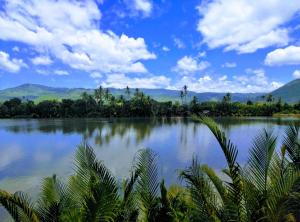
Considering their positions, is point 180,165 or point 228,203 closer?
point 228,203

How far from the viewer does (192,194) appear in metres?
5.46

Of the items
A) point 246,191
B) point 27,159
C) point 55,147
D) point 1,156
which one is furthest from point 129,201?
point 55,147

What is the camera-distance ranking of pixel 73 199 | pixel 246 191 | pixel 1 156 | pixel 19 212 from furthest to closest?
pixel 1 156 → pixel 73 199 → pixel 19 212 → pixel 246 191

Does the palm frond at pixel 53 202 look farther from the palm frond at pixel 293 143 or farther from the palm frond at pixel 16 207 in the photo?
the palm frond at pixel 293 143

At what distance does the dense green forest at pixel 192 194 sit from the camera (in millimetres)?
4312

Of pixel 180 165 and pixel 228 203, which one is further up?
pixel 228 203

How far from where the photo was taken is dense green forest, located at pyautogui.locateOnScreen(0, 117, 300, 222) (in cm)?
431

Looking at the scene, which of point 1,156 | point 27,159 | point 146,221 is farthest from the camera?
point 1,156

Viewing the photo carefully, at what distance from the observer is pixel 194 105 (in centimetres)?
12088

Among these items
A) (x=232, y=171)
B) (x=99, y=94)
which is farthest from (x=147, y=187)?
(x=99, y=94)

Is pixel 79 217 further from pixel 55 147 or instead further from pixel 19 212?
pixel 55 147

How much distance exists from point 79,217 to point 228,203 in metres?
2.38

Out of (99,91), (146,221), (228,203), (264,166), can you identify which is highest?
(99,91)

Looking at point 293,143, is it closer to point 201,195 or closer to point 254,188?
point 254,188
